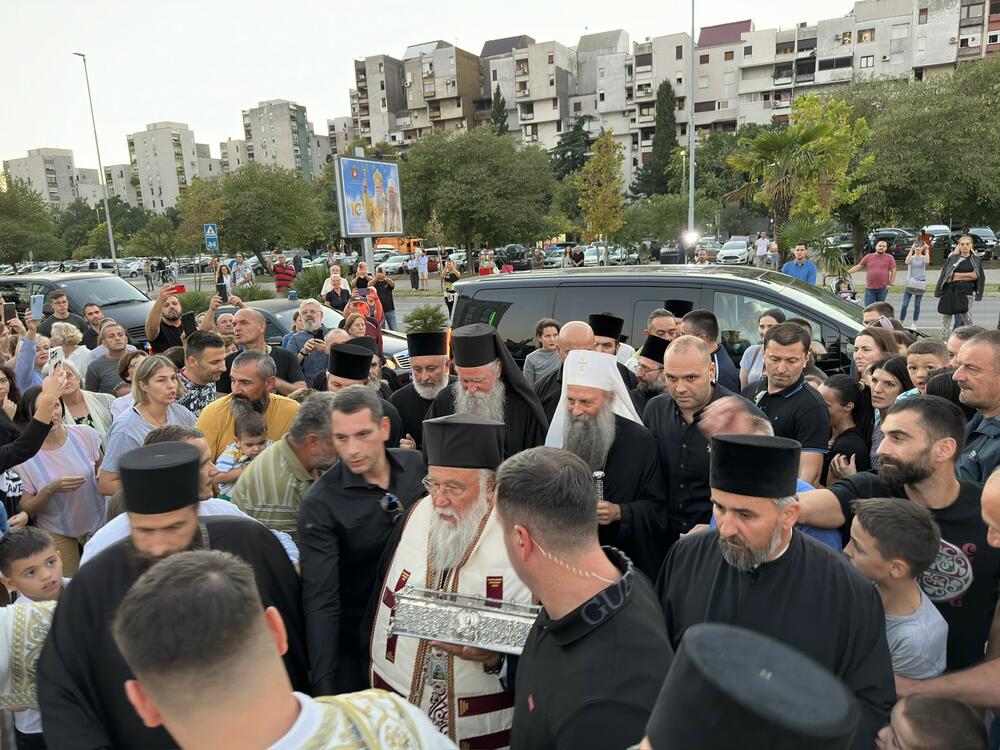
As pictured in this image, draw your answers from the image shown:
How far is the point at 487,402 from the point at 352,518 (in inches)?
68.0

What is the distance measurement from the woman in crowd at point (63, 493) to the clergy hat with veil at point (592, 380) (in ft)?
10.0

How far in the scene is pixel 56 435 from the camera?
4.51 metres

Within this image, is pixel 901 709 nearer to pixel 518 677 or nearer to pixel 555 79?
pixel 518 677

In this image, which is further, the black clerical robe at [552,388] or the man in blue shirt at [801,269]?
the man in blue shirt at [801,269]

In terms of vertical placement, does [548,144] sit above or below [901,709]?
above

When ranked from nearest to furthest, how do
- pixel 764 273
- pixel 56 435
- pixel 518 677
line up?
pixel 518 677 → pixel 56 435 → pixel 764 273

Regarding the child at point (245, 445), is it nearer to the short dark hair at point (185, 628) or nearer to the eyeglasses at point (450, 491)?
the eyeglasses at point (450, 491)

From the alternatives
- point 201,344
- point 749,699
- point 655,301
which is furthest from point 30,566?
point 655,301

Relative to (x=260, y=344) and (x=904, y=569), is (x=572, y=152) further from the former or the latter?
(x=904, y=569)

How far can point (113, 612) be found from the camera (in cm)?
231

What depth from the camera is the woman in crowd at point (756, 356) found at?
249 inches

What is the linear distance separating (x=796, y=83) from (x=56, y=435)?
8245cm

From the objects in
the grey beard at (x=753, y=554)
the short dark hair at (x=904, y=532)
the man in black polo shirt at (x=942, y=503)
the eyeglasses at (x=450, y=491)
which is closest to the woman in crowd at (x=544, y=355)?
the man in black polo shirt at (x=942, y=503)

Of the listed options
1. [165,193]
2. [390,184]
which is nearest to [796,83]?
[390,184]
